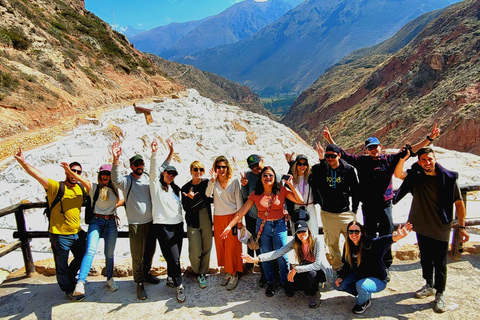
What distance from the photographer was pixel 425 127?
31656mm

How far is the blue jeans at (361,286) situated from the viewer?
10.7 ft

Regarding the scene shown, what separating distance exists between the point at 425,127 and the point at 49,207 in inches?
1360

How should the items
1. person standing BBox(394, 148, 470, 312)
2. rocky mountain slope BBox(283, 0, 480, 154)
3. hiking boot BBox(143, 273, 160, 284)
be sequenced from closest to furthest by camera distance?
1. person standing BBox(394, 148, 470, 312)
2. hiking boot BBox(143, 273, 160, 284)
3. rocky mountain slope BBox(283, 0, 480, 154)

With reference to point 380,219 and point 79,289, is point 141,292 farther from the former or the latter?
point 380,219

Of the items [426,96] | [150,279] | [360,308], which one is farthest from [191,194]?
[426,96]

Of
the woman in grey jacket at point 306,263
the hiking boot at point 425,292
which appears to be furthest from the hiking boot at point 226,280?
the hiking boot at point 425,292

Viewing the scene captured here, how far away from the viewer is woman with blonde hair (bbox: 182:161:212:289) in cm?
392

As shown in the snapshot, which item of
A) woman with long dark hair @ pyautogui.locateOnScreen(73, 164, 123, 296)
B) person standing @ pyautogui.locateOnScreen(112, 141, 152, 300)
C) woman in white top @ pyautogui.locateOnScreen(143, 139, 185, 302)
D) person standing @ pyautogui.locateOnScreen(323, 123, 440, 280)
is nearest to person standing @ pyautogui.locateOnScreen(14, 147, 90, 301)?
woman with long dark hair @ pyautogui.locateOnScreen(73, 164, 123, 296)

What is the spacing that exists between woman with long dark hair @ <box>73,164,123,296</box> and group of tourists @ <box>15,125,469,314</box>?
0.04 ft

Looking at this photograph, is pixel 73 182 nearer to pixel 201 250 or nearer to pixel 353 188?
pixel 201 250

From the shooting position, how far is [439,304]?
329 cm

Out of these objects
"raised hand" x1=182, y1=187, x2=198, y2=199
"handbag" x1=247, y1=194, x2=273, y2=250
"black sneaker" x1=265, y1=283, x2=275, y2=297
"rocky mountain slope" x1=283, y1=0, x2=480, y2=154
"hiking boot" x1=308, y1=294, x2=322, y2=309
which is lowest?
"hiking boot" x1=308, y1=294, x2=322, y2=309

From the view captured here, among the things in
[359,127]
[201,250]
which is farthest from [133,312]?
[359,127]

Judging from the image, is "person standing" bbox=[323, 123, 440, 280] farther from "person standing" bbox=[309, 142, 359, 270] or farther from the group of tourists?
"person standing" bbox=[309, 142, 359, 270]
